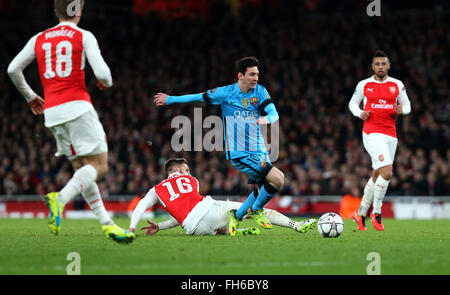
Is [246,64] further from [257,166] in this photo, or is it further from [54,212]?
[54,212]

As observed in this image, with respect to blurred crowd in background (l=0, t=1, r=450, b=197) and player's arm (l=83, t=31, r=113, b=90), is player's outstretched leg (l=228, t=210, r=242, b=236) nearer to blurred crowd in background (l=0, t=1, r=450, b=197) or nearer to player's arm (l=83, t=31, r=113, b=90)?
player's arm (l=83, t=31, r=113, b=90)

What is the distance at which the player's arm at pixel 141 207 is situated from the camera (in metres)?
8.91

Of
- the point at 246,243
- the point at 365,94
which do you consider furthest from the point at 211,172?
the point at 246,243

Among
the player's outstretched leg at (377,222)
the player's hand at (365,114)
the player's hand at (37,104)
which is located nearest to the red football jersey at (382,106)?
the player's hand at (365,114)

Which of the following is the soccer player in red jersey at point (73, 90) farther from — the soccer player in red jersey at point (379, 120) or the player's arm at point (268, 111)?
the soccer player in red jersey at point (379, 120)

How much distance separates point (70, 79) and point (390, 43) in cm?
1980

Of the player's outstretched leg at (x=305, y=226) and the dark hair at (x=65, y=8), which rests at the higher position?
the dark hair at (x=65, y=8)

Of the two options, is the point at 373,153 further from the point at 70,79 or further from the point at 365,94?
the point at 70,79

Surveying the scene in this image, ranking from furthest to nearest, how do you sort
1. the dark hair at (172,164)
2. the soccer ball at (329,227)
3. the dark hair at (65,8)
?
the dark hair at (172,164) → the soccer ball at (329,227) → the dark hair at (65,8)

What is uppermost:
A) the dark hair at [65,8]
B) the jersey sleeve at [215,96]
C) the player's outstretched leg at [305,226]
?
the dark hair at [65,8]

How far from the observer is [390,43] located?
1000 inches

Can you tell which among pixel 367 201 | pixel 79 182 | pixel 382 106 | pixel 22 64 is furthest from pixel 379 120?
pixel 22 64

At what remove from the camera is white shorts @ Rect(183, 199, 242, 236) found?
9367mm

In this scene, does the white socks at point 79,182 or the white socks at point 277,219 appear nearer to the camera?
the white socks at point 79,182
